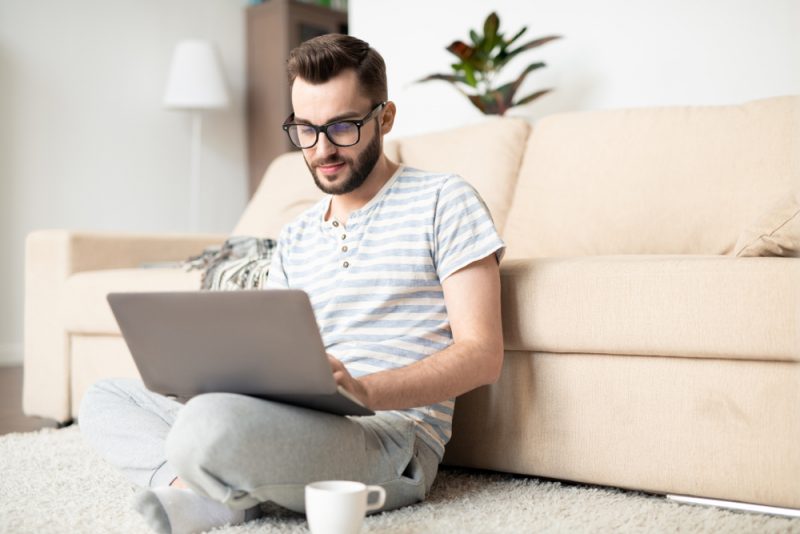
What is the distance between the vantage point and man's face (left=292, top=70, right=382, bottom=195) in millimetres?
1499

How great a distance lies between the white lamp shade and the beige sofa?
199cm

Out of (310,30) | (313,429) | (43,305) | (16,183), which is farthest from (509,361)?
(310,30)

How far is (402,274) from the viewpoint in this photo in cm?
150

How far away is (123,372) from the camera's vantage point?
2432mm

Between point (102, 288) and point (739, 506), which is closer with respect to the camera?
point (739, 506)

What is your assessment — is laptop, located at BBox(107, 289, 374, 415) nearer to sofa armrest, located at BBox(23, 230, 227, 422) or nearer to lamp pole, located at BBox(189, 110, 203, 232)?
sofa armrest, located at BBox(23, 230, 227, 422)

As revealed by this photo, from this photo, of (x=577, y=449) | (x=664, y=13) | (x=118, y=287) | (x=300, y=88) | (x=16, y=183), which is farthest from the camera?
(x=16, y=183)

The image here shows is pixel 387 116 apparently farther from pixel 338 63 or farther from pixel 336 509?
pixel 336 509

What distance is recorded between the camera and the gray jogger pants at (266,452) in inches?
47.8

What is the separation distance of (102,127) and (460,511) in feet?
11.4

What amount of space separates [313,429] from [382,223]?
421mm

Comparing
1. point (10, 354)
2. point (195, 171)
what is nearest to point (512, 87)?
point (195, 171)

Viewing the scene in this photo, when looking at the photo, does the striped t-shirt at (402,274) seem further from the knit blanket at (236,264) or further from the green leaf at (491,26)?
the green leaf at (491,26)

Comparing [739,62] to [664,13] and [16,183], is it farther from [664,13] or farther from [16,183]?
[16,183]
